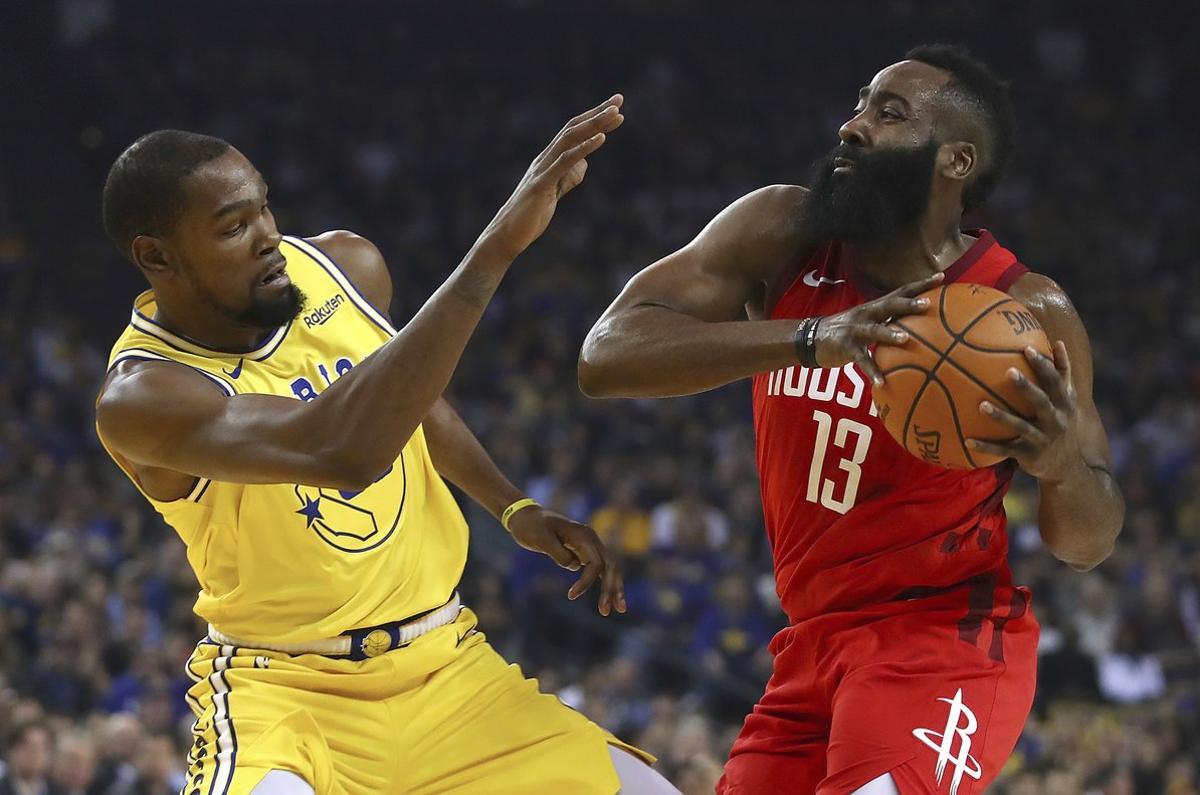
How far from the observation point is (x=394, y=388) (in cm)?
286

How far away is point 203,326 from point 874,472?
1544 mm

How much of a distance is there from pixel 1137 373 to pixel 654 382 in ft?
34.9

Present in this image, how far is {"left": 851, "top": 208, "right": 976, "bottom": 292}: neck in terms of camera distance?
356cm

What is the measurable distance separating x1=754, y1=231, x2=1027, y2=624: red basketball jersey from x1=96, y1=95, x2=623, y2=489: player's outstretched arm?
0.84 m

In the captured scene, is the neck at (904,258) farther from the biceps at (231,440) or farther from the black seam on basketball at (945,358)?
the biceps at (231,440)

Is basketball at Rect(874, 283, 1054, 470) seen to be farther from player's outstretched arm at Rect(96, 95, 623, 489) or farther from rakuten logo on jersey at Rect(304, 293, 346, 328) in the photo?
rakuten logo on jersey at Rect(304, 293, 346, 328)

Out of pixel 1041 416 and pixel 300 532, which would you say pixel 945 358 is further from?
pixel 300 532

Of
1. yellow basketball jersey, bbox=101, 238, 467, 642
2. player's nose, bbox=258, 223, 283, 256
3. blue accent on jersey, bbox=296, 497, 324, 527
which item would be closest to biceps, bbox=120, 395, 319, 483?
yellow basketball jersey, bbox=101, 238, 467, 642

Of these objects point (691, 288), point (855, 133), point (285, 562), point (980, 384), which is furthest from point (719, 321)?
point (285, 562)

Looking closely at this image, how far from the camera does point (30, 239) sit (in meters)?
14.0

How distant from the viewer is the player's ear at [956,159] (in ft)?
11.5

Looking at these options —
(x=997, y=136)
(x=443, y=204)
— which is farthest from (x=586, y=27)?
(x=997, y=136)

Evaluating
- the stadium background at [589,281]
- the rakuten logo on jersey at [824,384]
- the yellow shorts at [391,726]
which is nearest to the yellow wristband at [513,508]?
the yellow shorts at [391,726]

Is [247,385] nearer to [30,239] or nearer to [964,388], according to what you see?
[964,388]
